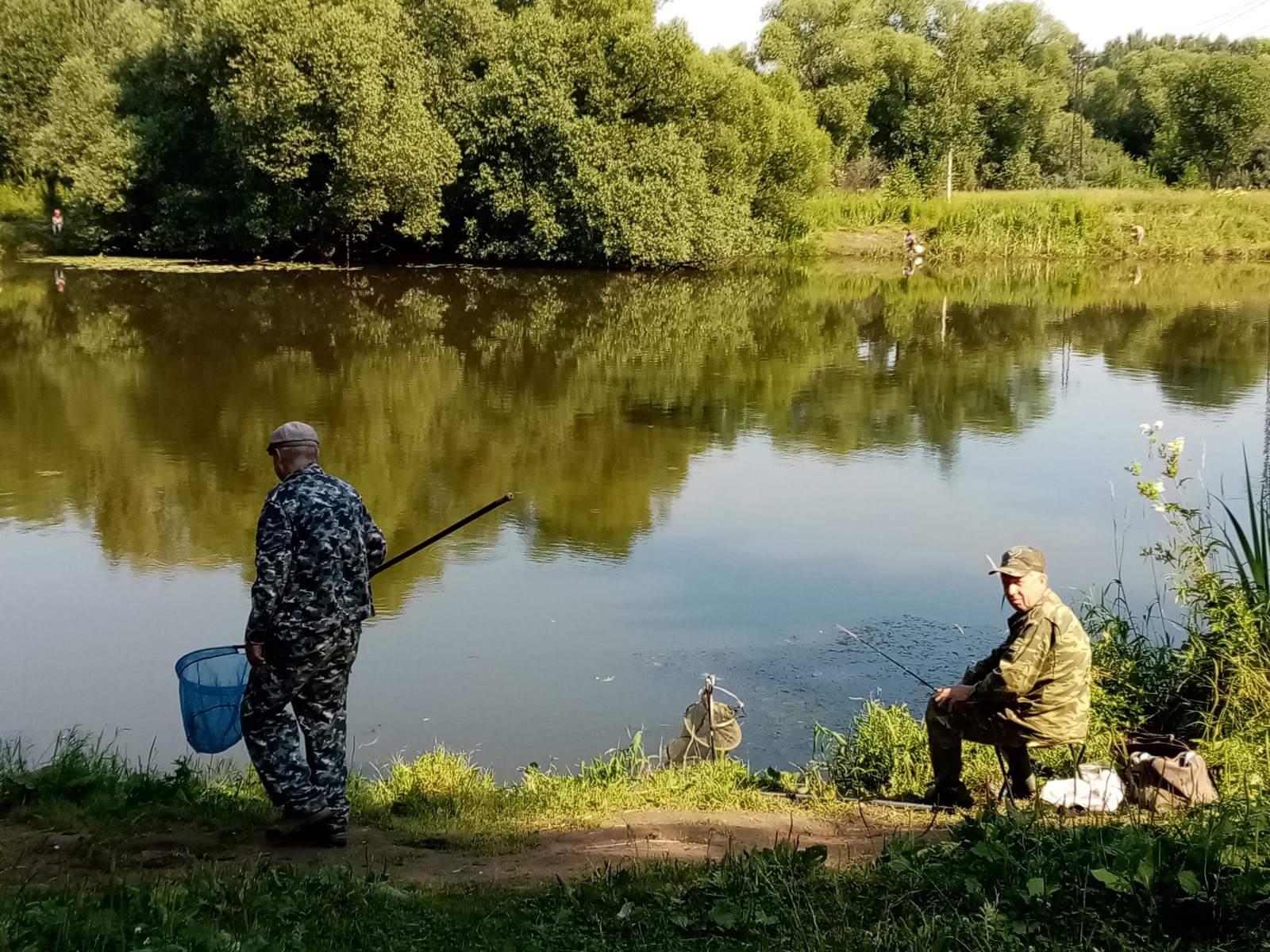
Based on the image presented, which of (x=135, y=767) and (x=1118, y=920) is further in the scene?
(x=135, y=767)

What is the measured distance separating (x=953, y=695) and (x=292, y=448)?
2.99m

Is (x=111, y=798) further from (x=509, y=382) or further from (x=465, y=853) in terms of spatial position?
(x=509, y=382)

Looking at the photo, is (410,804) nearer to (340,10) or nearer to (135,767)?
Answer: (135,767)

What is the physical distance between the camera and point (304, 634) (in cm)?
459

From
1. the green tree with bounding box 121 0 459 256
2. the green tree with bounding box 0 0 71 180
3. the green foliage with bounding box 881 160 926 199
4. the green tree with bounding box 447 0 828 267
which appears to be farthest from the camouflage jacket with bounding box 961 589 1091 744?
the green tree with bounding box 0 0 71 180

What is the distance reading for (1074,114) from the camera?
54.6 meters

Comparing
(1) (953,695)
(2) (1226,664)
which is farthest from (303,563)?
(2) (1226,664)

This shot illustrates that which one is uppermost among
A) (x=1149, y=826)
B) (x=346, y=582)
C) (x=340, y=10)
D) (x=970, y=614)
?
(x=340, y=10)

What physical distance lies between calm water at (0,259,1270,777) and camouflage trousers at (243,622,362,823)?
1639mm

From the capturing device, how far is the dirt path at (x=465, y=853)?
4.20m

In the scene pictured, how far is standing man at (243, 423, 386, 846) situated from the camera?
4.58 meters

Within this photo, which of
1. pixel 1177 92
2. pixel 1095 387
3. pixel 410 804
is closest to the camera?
pixel 410 804

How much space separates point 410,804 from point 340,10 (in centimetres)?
2827

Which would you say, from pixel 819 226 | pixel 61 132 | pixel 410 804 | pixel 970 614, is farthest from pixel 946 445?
pixel 61 132
